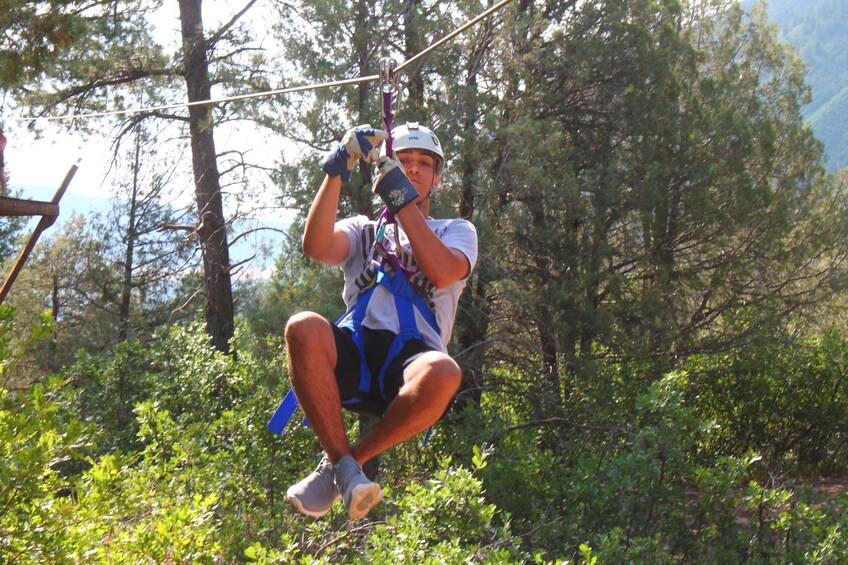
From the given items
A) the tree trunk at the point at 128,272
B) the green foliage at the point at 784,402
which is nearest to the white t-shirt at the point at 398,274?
the green foliage at the point at 784,402

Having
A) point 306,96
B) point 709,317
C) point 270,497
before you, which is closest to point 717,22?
point 709,317

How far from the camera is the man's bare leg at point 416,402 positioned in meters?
3.00

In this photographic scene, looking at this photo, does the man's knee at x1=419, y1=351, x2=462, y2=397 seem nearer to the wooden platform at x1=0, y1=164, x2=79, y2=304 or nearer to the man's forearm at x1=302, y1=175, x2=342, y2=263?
the man's forearm at x1=302, y1=175, x2=342, y2=263

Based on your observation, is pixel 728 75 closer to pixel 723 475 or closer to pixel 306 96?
pixel 306 96

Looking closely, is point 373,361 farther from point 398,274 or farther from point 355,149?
point 355,149

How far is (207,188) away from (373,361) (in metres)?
7.43

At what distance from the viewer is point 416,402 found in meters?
3.01

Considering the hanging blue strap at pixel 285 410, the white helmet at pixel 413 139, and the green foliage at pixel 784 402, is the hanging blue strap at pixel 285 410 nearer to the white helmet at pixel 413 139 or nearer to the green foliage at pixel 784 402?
the white helmet at pixel 413 139

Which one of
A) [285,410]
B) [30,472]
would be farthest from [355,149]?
[30,472]

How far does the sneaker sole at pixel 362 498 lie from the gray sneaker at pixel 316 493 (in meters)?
0.22

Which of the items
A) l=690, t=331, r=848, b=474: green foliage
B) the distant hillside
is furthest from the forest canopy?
the distant hillside

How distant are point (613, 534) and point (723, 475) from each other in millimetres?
1246

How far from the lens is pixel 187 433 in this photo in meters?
5.98

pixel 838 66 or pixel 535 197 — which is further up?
pixel 838 66
